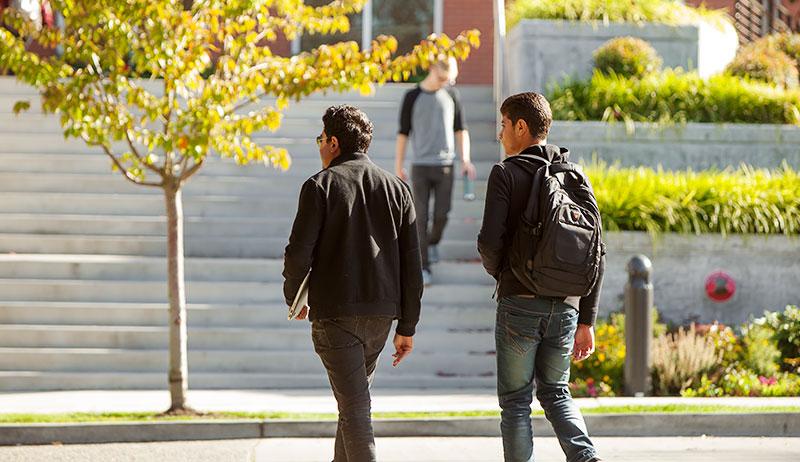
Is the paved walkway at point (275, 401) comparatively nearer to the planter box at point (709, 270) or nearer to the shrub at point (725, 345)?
the shrub at point (725, 345)

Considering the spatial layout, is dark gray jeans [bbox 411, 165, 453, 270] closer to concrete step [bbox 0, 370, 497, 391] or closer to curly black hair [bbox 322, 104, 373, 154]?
concrete step [bbox 0, 370, 497, 391]

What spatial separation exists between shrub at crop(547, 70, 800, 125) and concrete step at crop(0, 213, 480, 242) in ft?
6.16

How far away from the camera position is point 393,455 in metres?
8.23

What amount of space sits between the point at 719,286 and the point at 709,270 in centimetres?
22

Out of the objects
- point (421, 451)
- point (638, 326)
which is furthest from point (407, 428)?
point (638, 326)

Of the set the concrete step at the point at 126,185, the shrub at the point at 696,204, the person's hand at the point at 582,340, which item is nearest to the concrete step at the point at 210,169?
the concrete step at the point at 126,185

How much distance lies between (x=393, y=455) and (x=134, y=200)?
21.1 ft

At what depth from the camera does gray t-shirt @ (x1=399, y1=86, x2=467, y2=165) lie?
11.8 m

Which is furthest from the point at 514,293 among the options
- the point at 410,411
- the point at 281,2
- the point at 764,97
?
the point at 764,97

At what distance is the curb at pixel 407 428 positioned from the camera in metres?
8.80

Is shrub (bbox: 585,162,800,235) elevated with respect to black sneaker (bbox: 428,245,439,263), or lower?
elevated

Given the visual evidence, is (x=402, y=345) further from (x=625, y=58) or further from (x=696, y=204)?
(x=625, y=58)

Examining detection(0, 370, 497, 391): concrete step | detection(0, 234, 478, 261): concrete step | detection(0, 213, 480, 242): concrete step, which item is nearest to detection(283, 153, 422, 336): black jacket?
detection(0, 370, 497, 391): concrete step

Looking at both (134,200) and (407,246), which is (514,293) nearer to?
(407,246)
